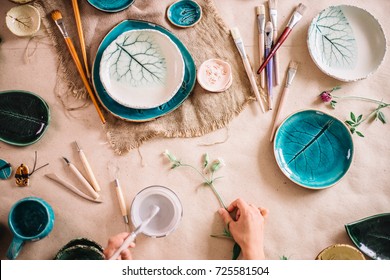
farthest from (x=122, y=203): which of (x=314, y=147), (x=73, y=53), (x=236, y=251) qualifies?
(x=314, y=147)

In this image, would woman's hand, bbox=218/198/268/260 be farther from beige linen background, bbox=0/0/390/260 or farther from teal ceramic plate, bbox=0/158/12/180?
teal ceramic plate, bbox=0/158/12/180

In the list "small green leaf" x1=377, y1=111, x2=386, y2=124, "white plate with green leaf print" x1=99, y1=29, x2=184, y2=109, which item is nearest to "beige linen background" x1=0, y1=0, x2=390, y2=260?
"small green leaf" x1=377, y1=111, x2=386, y2=124

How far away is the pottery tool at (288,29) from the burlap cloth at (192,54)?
9 centimetres

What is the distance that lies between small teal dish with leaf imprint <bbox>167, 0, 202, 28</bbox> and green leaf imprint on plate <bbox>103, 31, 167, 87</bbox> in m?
0.11

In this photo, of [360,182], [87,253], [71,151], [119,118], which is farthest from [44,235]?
[360,182]

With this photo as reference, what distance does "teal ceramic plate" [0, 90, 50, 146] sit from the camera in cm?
117

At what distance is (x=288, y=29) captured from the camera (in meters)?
1.23

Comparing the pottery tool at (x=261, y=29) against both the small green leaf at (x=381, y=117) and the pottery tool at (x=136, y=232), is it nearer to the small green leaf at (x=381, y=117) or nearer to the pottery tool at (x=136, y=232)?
the small green leaf at (x=381, y=117)

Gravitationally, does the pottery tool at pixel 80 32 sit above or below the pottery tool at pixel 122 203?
above

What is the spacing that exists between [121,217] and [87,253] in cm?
14

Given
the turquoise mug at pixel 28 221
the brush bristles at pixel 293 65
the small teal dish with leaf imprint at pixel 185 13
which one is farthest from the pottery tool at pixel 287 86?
the turquoise mug at pixel 28 221

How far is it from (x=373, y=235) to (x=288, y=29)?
68 cm

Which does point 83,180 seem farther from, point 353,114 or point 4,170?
point 353,114

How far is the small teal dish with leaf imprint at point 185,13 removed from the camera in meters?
1.24
